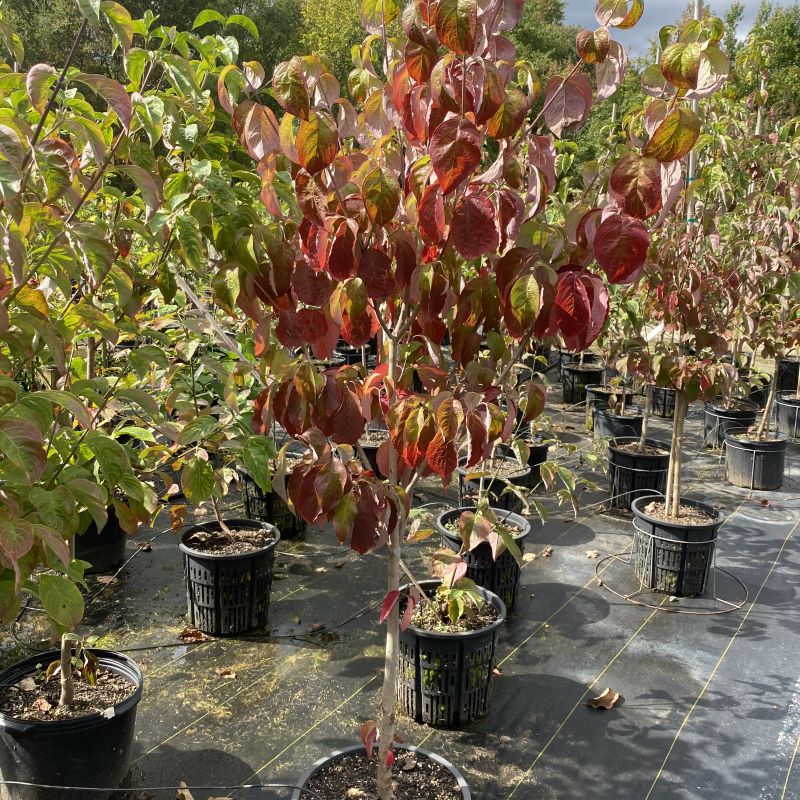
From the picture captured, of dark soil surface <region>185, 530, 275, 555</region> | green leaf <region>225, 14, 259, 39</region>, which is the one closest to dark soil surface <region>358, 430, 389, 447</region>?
dark soil surface <region>185, 530, 275, 555</region>

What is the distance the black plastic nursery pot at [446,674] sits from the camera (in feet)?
9.42

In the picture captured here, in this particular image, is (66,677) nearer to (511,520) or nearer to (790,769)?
(511,520)

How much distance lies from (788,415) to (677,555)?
4210 mm

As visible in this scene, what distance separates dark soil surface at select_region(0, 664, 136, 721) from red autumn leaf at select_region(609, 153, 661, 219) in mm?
2159

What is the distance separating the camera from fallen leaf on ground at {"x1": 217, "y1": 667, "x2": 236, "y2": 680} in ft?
10.7

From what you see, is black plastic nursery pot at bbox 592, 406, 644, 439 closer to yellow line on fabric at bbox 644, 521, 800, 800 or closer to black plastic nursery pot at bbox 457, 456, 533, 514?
black plastic nursery pot at bbox 457, 456, 533, 514

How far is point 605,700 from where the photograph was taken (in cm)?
310

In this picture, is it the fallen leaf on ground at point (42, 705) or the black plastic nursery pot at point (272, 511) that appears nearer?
the fallen leaf on ground at point (42, 705)

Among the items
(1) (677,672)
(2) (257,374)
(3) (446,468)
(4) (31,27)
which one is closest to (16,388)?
(2) (257,374)

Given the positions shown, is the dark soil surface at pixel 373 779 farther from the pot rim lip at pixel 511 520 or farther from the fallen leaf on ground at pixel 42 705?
the pot rim lip at pixel 511 520

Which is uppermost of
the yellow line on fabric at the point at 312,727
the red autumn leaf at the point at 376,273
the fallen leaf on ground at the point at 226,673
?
the red autumn leaf at the point at 376,273

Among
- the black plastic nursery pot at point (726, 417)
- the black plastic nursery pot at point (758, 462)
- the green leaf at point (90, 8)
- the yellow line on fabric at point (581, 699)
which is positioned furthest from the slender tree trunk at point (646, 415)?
the green leaf at point (90, 8)

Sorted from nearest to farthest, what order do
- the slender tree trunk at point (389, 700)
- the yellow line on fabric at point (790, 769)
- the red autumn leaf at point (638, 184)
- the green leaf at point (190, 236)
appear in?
1. the red autumn leaf at point (638, 184)
2. the green leaf at point (190, 236)
3. the slender tree trunk at point (389, 700)
4. the yellow line on fabric at point (790, 769)

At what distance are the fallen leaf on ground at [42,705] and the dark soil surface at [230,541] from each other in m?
1.20
